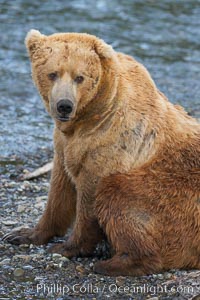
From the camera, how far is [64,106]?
5.86 meters

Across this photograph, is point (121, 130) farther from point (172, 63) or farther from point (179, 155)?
point (172, 63)

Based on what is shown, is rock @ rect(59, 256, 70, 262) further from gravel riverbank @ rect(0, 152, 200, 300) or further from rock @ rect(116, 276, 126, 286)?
rock @ rect(116, 276, 126, 286)

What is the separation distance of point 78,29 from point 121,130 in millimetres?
9106

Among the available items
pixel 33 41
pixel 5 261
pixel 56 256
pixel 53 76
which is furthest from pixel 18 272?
pixel 33 41

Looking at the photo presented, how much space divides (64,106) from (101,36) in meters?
9.17

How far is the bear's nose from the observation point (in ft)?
19.2

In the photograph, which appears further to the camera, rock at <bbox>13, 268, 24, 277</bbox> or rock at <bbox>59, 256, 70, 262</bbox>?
rock at <bbox>59, 256, 70, 262</bbox>

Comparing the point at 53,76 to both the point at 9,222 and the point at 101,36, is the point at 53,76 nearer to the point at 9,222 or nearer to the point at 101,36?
the point at 9,222

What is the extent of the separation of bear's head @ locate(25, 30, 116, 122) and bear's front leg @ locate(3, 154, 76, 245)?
667 millimetres

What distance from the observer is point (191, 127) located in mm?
6473

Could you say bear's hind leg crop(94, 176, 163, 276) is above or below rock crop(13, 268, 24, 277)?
above

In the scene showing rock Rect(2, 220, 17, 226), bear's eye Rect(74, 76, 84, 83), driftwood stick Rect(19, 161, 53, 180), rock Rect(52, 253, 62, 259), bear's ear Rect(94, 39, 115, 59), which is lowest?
driftwood stick Rect(19, 161, 53, 180)

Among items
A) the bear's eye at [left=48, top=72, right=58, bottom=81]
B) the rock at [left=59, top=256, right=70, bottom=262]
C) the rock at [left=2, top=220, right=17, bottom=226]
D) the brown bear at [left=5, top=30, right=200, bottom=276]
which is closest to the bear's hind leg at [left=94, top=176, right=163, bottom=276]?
the brown bear at [left=5, top=30, right=200, bottom=276]

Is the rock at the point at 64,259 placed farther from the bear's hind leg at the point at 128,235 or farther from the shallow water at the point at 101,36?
the shallow water at the point at 101,36
